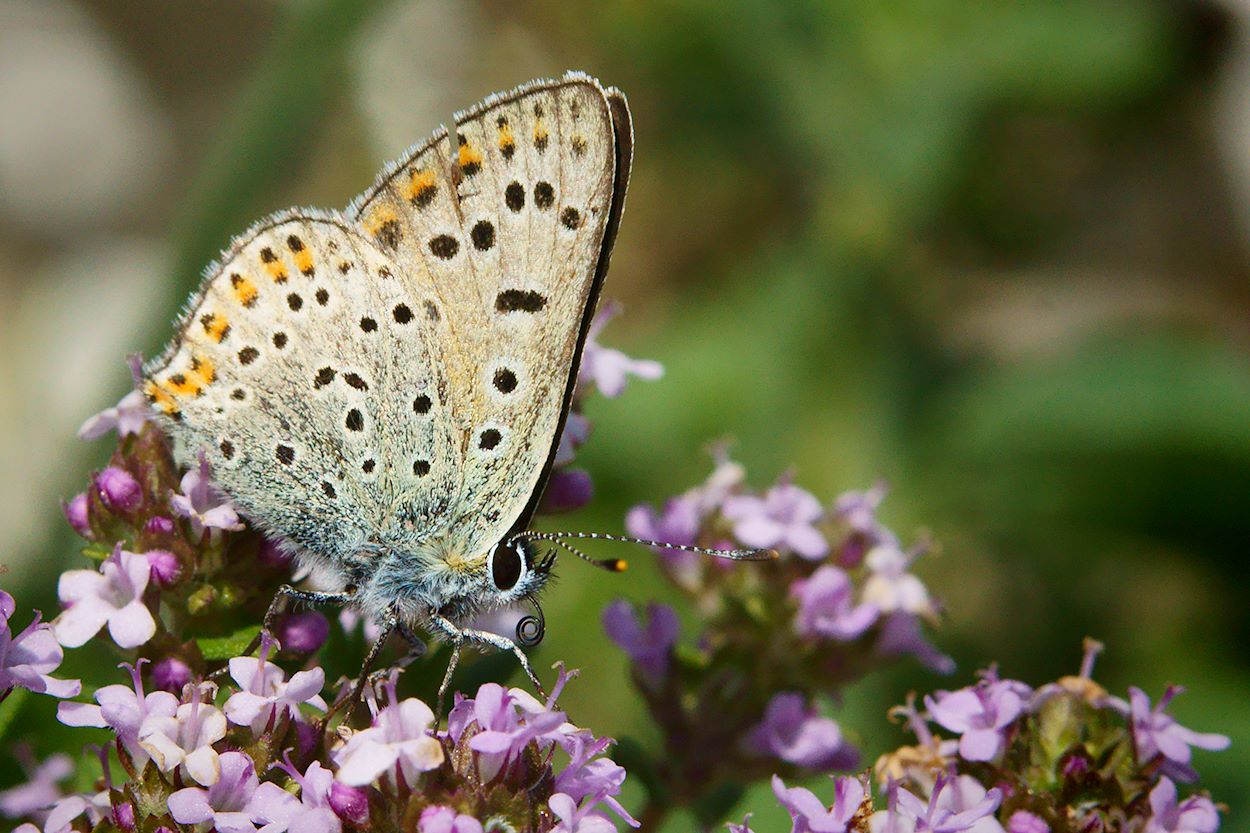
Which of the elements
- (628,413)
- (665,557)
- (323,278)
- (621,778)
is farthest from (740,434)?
(621,778)

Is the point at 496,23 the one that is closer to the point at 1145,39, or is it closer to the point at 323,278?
the point at 1145,39

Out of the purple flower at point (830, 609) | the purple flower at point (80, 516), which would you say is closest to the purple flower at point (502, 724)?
the purple flower at point (80, 516)

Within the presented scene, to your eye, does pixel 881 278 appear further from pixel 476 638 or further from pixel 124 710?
pixel 124 710

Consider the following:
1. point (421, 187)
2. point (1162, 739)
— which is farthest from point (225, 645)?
point (1162, 739)

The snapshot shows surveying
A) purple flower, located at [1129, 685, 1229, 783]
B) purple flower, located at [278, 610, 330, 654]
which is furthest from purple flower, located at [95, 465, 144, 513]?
purple flower, located at [1129, 685, 1229, 783]

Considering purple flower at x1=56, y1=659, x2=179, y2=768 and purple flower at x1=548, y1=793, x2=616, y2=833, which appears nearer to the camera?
purple flower at x1=548, y1=793, x2=616, y2=833

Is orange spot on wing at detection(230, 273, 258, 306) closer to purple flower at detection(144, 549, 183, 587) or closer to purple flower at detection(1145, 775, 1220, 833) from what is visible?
purple flower at detection(144, 549, 183, 587)

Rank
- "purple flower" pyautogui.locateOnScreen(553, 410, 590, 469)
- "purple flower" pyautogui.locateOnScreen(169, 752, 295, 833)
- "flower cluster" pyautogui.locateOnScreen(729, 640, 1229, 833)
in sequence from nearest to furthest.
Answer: "purple flower" pyautogui.locateOnScreen(169, 752, 295, 833) → "flower cluster" pyautogui.locateOnScreen(729, 640, 1229, 833) → "purple flower" pyautogui.locateOnScreen(553, 410, 590, 469)

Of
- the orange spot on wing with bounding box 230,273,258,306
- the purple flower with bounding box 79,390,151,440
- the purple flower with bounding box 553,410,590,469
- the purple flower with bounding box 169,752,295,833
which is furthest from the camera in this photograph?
the purple flower with bounding box 553,410,590,469
